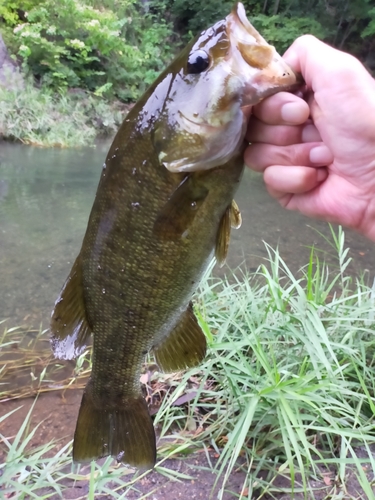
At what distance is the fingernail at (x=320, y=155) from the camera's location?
141cm

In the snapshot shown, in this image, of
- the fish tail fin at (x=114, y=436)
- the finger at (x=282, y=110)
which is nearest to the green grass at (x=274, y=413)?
the fish tail fin at (x=114, y=436)

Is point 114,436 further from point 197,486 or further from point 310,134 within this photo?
point 310,134

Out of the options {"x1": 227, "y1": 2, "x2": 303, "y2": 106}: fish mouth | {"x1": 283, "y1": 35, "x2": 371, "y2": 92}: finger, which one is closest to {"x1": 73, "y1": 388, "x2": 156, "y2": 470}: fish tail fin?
{"x1": 227, "y1": 2, "x2": 303, "y2": 106}: fish mouth

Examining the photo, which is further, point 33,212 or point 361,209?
point 33,212

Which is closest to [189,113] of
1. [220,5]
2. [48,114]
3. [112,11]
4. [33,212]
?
[33,212]

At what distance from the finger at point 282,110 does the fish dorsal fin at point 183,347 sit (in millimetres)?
700

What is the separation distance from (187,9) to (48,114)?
35.8 feet

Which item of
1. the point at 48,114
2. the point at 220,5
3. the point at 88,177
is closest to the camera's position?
the point at 88,177

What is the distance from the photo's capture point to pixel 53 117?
10.4 m

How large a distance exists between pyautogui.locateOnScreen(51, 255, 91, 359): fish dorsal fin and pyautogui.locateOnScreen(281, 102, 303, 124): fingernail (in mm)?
772

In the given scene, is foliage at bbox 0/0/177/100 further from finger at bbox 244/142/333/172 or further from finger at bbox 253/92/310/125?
finger at bbox 253/92/310/125

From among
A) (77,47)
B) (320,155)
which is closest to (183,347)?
(320,155)

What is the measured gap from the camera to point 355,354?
Result: 7.66 feet

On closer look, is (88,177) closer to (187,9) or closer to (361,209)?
(361,209)
